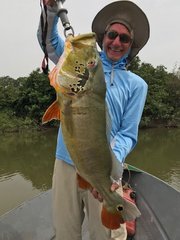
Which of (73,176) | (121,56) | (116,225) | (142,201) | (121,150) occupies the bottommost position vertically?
(142,201)

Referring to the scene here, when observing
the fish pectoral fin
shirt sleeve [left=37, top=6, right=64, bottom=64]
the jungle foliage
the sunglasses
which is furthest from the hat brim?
the jungle foliage

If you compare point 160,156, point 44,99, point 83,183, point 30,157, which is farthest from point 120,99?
point 44,99

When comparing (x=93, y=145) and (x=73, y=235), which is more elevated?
(x=93, y=145)

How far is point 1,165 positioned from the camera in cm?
1267

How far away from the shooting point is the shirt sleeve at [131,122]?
2.38 meters

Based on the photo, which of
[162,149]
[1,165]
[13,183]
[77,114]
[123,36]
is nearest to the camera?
[77,114]

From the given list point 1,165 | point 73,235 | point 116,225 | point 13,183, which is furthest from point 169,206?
point 1,165

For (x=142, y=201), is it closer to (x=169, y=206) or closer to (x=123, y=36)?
(x=169, y=206)

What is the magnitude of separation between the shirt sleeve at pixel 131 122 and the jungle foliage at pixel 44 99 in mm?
18935

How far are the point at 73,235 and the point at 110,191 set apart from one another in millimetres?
885

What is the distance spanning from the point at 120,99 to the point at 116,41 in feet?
1.31

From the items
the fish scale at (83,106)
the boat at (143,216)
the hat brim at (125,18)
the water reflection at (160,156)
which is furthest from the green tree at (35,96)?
the fish scale at (83,106)

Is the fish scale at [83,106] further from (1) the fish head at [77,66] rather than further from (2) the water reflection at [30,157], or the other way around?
(2) the water reflection at [30,157]

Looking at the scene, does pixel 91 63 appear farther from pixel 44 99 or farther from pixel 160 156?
pixel 44 99
